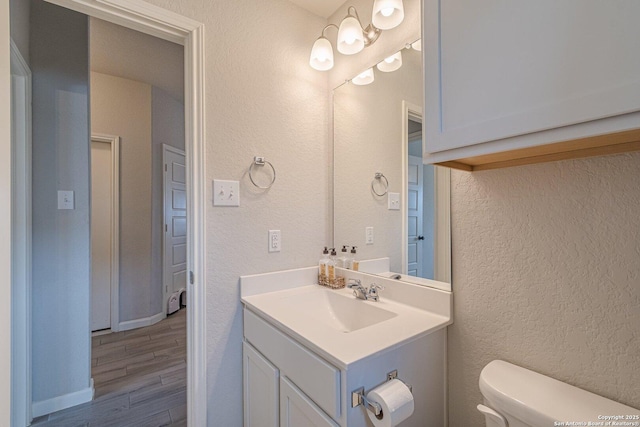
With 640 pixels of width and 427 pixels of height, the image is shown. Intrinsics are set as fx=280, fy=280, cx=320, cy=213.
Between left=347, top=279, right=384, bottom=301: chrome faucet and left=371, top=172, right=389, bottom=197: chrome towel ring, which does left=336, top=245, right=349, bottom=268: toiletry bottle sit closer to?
left=347, top=279, right=384, bottom=301: chrome faucet

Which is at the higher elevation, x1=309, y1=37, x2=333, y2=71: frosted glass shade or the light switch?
x1=309, y1=37, x2=333, y2=71: frosted glass shade

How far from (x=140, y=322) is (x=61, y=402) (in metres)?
1.35

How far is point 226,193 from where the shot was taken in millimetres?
1358

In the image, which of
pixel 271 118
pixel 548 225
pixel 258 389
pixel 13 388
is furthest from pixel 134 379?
pixel 548 225

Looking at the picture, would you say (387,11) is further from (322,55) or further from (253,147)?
(253,147)

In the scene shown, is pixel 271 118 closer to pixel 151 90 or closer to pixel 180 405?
pixel 180 405

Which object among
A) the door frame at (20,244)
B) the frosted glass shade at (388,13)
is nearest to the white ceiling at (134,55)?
the door frame at (20,244)

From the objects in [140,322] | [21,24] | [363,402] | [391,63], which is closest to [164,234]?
[140,322]

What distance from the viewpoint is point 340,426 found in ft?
2.64

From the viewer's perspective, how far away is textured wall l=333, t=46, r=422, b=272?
1345mm

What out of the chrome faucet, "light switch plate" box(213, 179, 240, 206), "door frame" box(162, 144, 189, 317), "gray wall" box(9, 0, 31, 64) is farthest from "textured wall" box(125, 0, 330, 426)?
"door frame" box(162, 144, 189, 317)

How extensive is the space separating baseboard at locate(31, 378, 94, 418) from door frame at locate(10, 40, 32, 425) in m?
0.11

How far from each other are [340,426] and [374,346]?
239 mm

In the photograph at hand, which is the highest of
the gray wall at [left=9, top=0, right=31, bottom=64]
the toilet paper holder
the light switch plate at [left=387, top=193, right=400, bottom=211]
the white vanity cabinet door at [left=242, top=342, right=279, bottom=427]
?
the gray wall at [left=9, top=0, right=31, bottom=64]
